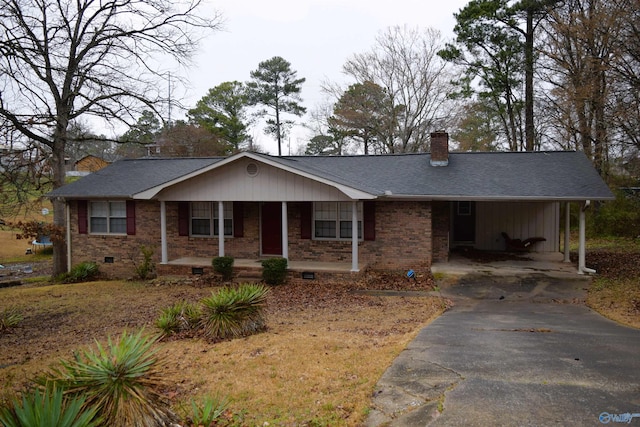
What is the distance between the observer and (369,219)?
14.4 meters

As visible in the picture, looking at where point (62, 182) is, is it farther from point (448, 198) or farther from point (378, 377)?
point (378, 377)

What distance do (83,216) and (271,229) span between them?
23.6 ft

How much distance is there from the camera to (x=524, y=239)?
1733cm

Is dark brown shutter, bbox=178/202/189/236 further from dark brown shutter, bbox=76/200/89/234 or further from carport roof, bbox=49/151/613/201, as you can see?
dark brown shutter, bbox=76/200/89/234

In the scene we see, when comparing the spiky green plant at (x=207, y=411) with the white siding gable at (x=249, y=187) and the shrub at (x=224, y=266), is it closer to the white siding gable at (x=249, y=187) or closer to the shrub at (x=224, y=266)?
the white siding gable at (x=249, y=187)

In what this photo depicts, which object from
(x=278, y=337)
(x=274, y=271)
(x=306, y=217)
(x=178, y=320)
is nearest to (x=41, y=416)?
(x=278, y=337)

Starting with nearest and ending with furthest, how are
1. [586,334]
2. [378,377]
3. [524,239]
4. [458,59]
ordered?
1. [378,377]
2. [586,334]
3. [524,239]
4. [458,59]

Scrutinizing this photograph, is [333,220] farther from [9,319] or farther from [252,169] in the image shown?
[9,319]

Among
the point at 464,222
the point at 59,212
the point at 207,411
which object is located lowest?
the point at 207,411

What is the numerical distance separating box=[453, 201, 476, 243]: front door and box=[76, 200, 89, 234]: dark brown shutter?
14034 mm

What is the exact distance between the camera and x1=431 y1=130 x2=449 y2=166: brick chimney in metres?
15.8

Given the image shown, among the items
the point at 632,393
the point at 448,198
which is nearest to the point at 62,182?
the point at 448,198

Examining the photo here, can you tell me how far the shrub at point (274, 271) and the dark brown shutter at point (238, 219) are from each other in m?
2.68

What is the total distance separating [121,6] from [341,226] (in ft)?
39.9
